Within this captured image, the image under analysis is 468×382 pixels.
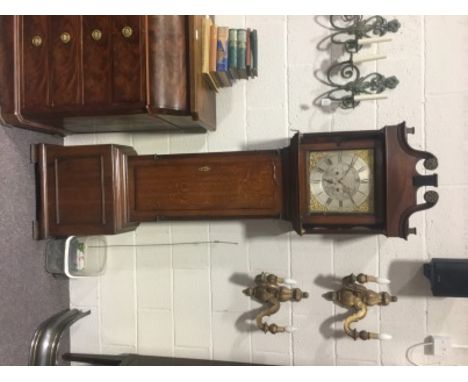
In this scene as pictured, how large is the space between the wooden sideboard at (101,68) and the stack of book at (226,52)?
5cm

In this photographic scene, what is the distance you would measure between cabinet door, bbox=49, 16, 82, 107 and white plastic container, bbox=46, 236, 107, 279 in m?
0.74

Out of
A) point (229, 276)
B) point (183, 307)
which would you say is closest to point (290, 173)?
point (229, 276)

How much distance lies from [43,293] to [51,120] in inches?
34.2

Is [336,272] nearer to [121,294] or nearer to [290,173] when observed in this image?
[290,173]

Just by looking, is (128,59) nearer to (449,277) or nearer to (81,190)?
(81,190)

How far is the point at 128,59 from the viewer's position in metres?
1.60

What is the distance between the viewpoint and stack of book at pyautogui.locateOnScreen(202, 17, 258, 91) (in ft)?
5.63

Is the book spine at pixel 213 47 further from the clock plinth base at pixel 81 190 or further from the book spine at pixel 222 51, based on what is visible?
the clock plinth base at pixel 81 190

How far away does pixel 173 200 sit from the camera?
Answer: 181 centimetres

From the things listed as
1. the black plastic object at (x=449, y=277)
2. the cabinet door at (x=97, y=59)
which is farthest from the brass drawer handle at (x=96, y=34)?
the black plastic object at (x=449, y=277)

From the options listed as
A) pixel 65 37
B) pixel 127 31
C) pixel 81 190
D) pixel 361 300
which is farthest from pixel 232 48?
pixel 361 300

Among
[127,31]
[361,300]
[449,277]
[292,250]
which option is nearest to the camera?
[127,31]

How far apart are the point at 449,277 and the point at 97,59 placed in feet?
5.74

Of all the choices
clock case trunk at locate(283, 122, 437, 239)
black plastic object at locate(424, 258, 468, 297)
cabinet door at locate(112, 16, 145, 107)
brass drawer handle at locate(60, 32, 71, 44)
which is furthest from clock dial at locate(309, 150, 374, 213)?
brass drawer handle at locate(60, 32, 71, 44)
